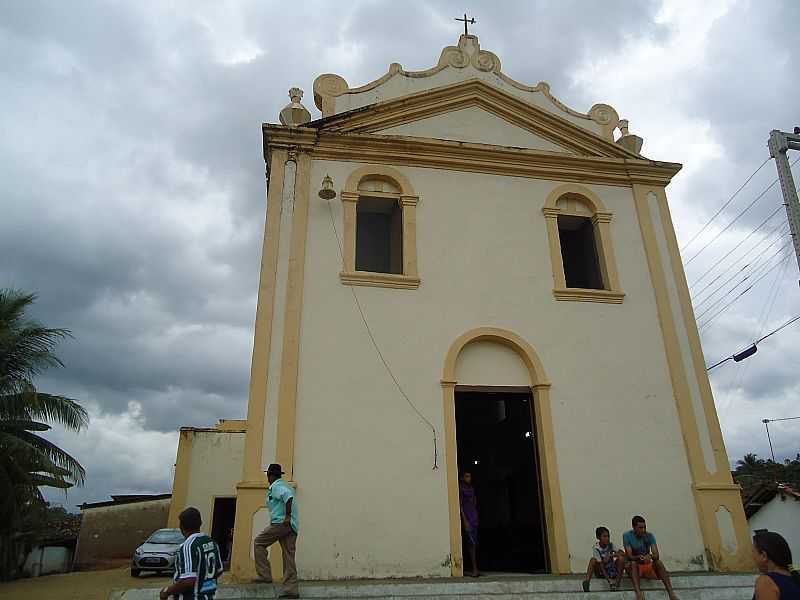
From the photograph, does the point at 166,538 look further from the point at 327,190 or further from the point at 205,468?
the point at 327,190

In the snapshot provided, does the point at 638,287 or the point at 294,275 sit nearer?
the point at 294,275

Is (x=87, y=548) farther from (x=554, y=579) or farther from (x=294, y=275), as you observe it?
(x=554, y=579)

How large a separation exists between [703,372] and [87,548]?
2046 cm

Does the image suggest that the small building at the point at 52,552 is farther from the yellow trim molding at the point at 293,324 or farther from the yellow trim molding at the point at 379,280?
the yellow trim molding at the point at 379,280

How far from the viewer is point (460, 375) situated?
10383 mm

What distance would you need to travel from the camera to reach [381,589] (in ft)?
25.0

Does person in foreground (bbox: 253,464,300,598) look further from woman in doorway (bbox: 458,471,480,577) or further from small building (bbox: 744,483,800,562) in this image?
small building (bbox: 744,483,800,562)

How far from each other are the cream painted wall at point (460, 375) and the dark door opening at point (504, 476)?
896 millimetres

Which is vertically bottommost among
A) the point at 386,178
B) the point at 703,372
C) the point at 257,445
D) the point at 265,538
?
the point at 265,538

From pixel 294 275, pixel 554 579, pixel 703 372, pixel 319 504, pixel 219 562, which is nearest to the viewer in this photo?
pixel 219 562

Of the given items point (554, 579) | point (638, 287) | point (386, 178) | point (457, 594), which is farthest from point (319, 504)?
point (638, 287)

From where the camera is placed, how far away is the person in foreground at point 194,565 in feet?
15.4

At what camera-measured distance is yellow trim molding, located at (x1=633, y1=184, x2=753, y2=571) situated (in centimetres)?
968

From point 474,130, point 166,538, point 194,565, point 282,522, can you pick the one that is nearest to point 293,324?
point 282,522
